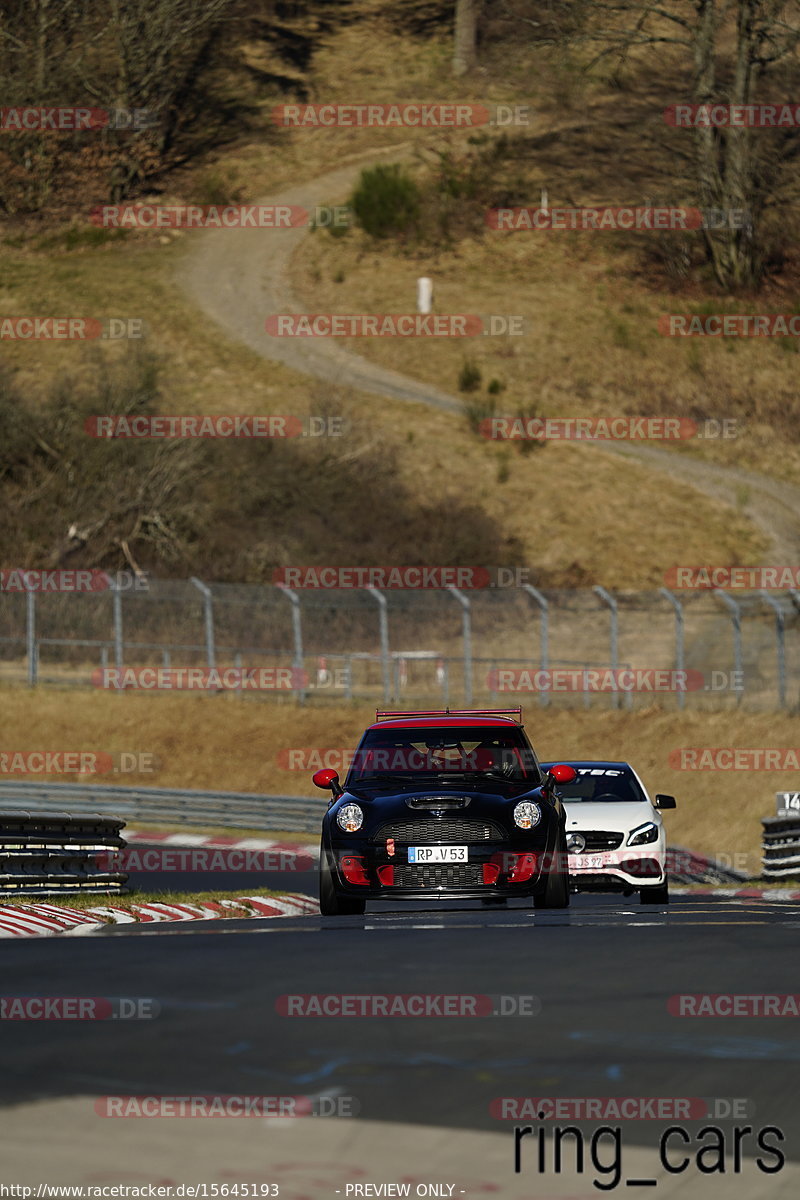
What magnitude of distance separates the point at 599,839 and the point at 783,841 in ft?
18.1

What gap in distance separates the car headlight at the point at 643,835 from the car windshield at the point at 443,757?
2.59 m

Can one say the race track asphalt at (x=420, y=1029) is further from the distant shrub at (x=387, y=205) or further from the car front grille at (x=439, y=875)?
the distant shrub at (x=387, y=205)

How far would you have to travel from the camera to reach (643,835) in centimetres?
1784

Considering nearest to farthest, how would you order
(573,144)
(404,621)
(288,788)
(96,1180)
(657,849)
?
(96,1180), (657,849), (288,788), (404,621), (573,144)

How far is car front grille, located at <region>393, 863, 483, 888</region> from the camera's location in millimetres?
14219

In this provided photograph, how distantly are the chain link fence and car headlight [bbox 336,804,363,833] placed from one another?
20.7 meters

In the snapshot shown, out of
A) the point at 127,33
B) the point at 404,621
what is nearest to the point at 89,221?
the point at 127,33

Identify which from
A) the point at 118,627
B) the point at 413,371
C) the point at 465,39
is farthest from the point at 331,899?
the point at 465,39

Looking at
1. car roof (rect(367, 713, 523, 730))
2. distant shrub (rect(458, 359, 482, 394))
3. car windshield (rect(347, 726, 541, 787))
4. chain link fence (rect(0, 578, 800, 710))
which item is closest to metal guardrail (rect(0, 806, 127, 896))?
car windshield (rect(347, 726, 541, 787))

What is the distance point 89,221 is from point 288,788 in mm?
49000

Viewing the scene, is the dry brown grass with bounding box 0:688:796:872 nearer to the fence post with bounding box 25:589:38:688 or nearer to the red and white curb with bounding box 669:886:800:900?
the fence post with bounding box 25:589:38:688

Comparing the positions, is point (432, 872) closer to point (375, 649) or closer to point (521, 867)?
point (521, 867)

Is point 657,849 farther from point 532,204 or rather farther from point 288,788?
point 532,204

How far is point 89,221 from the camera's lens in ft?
258
